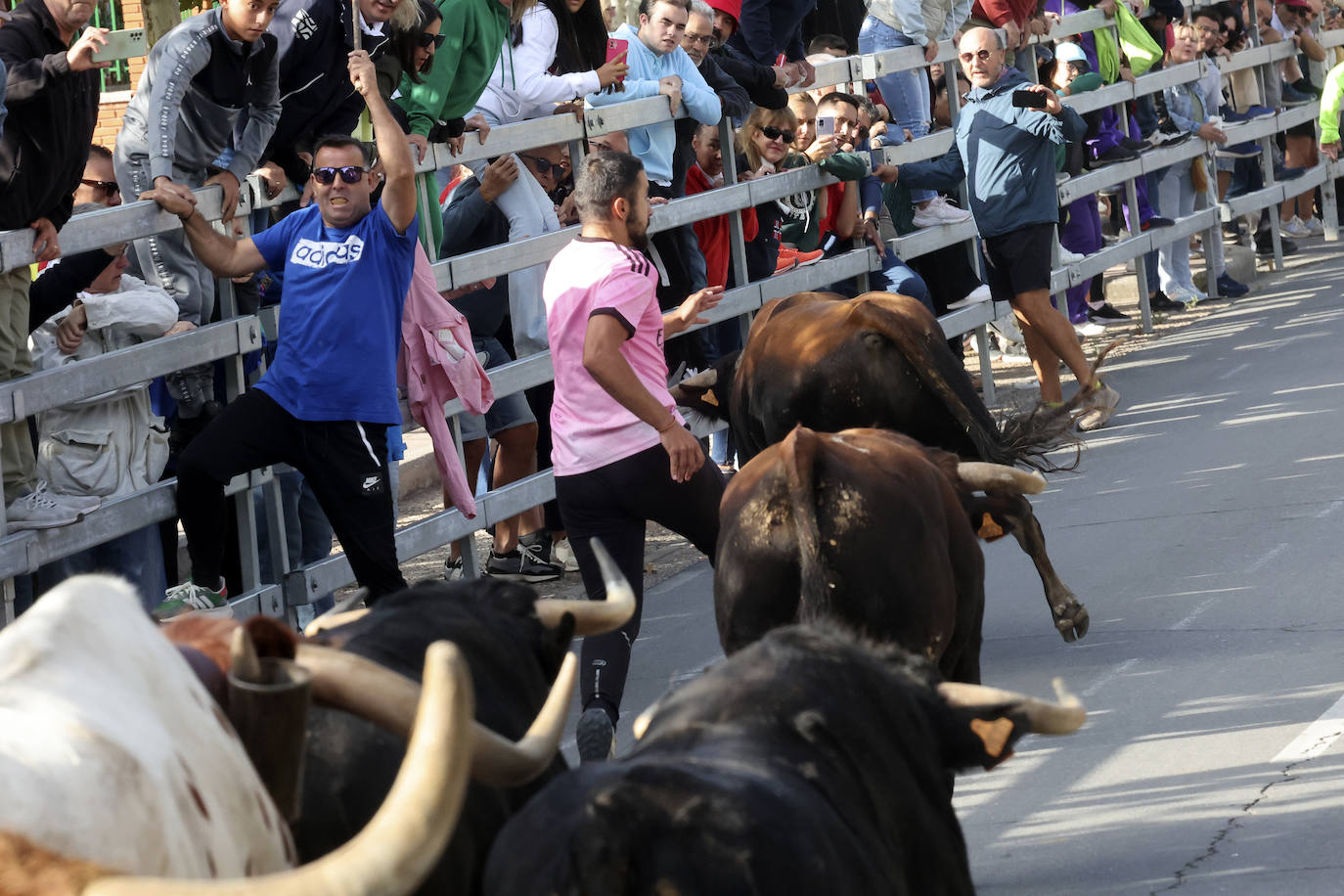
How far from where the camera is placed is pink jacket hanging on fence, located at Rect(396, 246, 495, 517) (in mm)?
7629

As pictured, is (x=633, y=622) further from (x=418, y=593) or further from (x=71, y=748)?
(x=71, y=748)

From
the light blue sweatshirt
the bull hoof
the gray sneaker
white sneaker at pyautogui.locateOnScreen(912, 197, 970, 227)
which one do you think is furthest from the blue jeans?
the bull hoof

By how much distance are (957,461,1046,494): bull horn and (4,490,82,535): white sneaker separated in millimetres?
3211

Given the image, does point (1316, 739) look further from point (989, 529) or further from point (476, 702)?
point (476, 702)

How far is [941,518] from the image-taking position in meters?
5.24

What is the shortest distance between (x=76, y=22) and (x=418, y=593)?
3.72 metres

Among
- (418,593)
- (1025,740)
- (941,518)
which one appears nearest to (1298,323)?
(1025,740)

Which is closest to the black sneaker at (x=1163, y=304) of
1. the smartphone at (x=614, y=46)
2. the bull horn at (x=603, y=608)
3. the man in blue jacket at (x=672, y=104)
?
the man in blue jacket at (x=672, y=104)

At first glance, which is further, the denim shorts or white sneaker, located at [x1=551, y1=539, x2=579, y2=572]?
white sneaker, located at [x1=551, y1=539, x2=579, y2=572]

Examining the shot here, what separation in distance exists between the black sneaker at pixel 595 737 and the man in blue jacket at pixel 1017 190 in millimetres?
6201

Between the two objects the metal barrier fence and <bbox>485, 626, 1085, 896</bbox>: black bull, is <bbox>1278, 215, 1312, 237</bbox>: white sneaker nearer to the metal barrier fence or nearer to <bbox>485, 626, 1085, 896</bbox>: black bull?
the metal barrier fence

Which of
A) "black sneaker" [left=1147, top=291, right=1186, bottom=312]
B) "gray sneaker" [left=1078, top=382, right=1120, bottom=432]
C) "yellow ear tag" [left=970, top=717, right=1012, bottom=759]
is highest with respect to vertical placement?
"yellow ear tag" [left=970, top=717, right=1012, bottom=759]

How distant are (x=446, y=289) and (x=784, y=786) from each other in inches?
224

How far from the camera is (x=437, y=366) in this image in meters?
7.67
